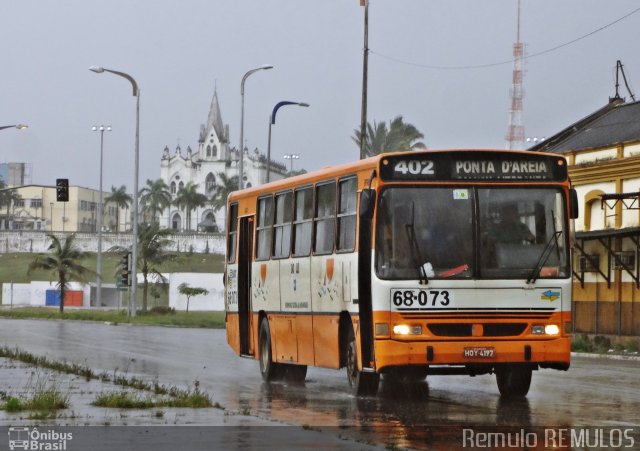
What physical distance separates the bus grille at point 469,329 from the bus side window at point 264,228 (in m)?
5.53

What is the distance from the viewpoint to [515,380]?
62.6 ft

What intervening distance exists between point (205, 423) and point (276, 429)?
756 mm

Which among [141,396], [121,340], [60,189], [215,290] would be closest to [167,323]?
[60,189]

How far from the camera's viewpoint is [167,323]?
6038 centimetres

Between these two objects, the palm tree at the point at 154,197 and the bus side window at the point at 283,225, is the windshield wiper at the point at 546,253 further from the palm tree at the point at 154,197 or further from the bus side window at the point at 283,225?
the palm tree at the point at 154,197

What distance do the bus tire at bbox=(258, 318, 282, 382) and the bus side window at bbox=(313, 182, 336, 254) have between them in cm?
285

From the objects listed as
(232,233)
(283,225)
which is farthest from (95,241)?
(283,225)

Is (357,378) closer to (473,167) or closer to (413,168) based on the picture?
(413,168)

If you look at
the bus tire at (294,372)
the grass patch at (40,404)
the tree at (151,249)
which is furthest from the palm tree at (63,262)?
the grass patch at (40,404)

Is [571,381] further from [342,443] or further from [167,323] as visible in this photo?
[167,323]

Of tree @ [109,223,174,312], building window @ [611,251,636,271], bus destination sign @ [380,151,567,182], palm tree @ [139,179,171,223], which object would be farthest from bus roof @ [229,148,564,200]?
palm tree @ [139,179,171,223]

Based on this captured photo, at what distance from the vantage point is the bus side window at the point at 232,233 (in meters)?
25.0

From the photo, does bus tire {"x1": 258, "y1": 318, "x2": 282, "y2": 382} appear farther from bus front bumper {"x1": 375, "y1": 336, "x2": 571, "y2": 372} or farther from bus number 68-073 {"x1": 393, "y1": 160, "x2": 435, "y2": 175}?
bus number 68-073 {"x1": 393, "y1": 160, "x2": 435, "y2": 175}

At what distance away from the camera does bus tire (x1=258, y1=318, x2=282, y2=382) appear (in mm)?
22703
